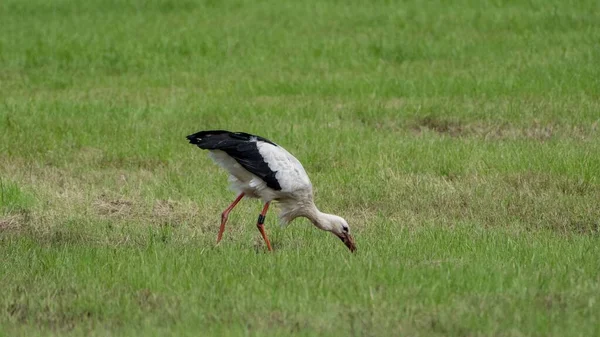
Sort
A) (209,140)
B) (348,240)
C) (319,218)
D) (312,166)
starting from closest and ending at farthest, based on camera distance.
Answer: (348,240) < (209,140) < (319,218) < (312,166)

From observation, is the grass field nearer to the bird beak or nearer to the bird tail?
the bird beak

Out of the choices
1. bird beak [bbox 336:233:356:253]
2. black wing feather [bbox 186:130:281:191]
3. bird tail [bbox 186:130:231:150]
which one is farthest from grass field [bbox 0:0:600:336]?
bird tail [bbox 186:130:231:150]

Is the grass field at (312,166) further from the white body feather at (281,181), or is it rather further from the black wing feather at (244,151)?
the black wing feather at (244,151)

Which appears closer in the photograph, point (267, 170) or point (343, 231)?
point (343, 231)

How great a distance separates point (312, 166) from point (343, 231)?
3183 mm

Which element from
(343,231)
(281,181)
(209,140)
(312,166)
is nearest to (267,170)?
(281,181)

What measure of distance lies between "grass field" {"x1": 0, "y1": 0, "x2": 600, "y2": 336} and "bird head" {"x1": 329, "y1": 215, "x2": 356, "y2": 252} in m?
0.10

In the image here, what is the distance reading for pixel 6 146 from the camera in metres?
11.7

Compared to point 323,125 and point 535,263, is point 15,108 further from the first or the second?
point 535,263

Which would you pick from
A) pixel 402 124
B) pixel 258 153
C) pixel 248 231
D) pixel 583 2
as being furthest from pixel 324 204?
pixel 583 2

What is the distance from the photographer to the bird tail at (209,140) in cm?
812

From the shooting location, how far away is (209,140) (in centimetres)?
817

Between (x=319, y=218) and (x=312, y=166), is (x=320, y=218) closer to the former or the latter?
(x=319, y=218)

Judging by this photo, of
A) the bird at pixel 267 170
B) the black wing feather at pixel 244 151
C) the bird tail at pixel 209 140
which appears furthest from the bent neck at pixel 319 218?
the bird tail at pixel 209 140
